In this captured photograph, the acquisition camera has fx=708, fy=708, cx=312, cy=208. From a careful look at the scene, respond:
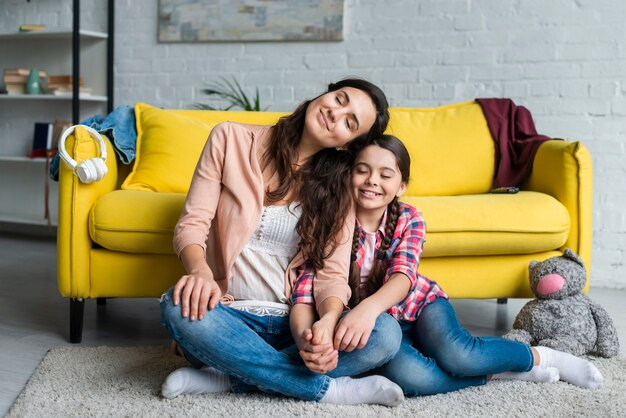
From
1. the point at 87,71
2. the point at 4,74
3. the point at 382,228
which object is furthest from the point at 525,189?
the point at 4,74

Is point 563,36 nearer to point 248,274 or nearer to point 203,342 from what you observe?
point 248,274

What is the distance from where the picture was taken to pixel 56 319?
94.9 inches

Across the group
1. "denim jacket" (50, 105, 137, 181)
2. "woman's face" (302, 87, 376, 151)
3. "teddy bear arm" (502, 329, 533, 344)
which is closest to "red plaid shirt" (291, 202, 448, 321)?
"woman's face" (302, 87, 376, 151)

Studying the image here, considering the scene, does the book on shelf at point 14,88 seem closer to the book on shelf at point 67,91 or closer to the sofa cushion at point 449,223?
the book on shelf at point 67,91

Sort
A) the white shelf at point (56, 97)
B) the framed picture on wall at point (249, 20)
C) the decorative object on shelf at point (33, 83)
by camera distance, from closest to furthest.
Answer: the framed picture on wall at point (249, 20) < the white shelf at point (56, 97) < the decorative object on shelf at point (33, 83)

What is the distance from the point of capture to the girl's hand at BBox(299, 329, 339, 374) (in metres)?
1.44

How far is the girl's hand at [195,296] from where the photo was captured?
147cm

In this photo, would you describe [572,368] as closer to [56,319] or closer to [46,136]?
[56,319]

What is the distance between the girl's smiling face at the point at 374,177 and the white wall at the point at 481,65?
6.22 ft

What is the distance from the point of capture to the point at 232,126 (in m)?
1.75

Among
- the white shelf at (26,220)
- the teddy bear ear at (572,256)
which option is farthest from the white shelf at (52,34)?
the teddy bear ear at (572,256)

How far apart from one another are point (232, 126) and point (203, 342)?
550mm

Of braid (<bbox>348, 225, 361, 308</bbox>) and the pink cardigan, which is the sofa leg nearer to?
the pink cardigan

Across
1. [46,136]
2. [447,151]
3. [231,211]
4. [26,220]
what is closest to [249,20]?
[46,136]
